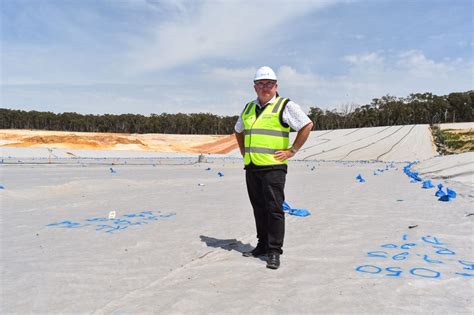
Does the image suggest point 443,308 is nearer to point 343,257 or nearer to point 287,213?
point 343,257

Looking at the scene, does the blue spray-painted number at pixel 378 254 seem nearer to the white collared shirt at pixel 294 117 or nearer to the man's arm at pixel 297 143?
the man's arm at pixel 297 143

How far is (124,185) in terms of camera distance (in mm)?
12242

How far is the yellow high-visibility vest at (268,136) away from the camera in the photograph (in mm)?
4035

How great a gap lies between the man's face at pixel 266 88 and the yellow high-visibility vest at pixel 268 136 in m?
0.08

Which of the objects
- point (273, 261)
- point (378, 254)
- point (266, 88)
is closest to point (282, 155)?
point (266, 88)

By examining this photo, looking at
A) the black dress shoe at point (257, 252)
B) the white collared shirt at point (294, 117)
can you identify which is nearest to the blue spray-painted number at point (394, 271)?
the black dress shoe at point (257, 252)

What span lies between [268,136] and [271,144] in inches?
3.6

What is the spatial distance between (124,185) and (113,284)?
30.3 feet

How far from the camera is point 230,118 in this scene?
116188mm

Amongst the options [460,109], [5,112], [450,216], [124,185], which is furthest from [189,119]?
[450,216]

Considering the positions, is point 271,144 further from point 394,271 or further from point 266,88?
point 394,271

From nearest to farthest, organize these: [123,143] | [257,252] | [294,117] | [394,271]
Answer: [394,271] → [294,117] → [257,252] → [123,143]

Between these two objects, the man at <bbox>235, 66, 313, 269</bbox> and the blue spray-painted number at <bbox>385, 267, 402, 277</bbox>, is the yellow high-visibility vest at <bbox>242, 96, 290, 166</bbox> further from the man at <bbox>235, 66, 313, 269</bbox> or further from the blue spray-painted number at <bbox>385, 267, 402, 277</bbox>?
the blue spray-painted number at <bbox>385, 267, 402, 277</bbox>

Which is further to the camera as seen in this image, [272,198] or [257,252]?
[257,252]
